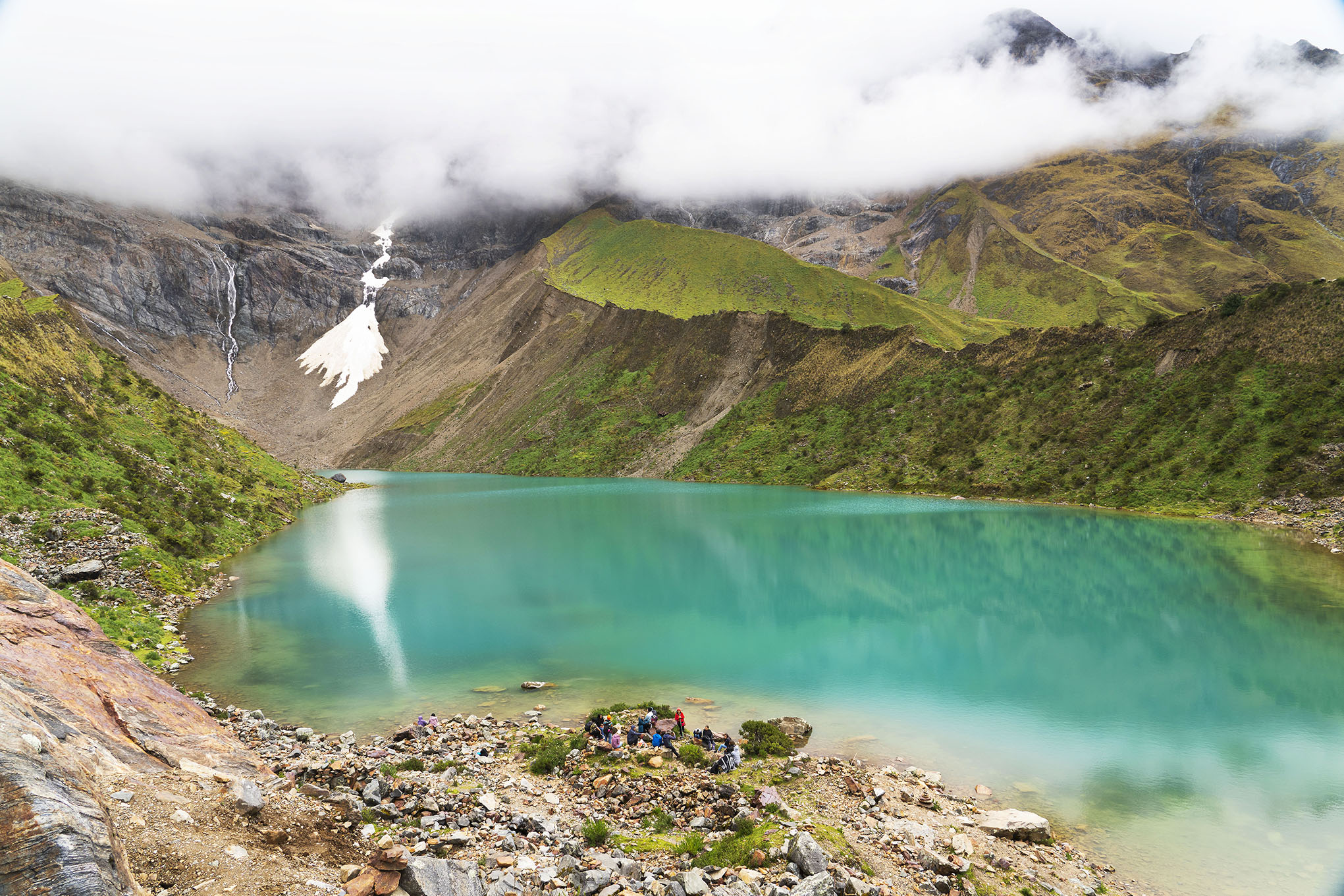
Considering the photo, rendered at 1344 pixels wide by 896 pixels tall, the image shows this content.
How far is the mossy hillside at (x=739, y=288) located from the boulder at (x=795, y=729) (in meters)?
113

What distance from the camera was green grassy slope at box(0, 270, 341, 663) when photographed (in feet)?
102

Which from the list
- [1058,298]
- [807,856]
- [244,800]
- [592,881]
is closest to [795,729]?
[807,856]

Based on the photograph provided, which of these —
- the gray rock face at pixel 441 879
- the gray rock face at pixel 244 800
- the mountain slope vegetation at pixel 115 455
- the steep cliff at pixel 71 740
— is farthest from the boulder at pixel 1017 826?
the mountain slope vegetation at pixel 115 455

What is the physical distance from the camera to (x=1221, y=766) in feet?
55.0

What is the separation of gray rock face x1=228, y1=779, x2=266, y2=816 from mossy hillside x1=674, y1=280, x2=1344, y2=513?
63542 millimetres

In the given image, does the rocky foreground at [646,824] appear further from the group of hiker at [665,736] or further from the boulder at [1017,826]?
the group of hiker at [665,736]

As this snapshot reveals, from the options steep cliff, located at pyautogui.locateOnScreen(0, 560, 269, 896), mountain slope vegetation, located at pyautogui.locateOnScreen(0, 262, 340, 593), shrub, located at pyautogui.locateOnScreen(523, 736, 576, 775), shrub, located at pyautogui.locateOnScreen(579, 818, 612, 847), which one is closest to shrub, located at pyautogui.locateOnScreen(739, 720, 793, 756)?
shrub, located at pyautogui.locateOnScreen(523, 736, 576, 775)

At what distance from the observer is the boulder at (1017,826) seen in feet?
43.8

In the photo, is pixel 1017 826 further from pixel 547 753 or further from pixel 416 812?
pixel 416 812

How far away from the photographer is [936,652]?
25406 mm

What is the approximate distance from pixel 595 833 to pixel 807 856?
392cm

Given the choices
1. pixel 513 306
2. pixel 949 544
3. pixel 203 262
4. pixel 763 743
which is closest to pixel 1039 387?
pixel 949 544

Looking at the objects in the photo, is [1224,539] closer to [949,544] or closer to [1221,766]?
[949,544]

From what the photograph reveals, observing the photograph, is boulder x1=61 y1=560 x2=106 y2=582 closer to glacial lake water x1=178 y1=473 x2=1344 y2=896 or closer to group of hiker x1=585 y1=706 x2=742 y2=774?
glacial lake water x1=178 y1=473 x2=1344 y2=896
